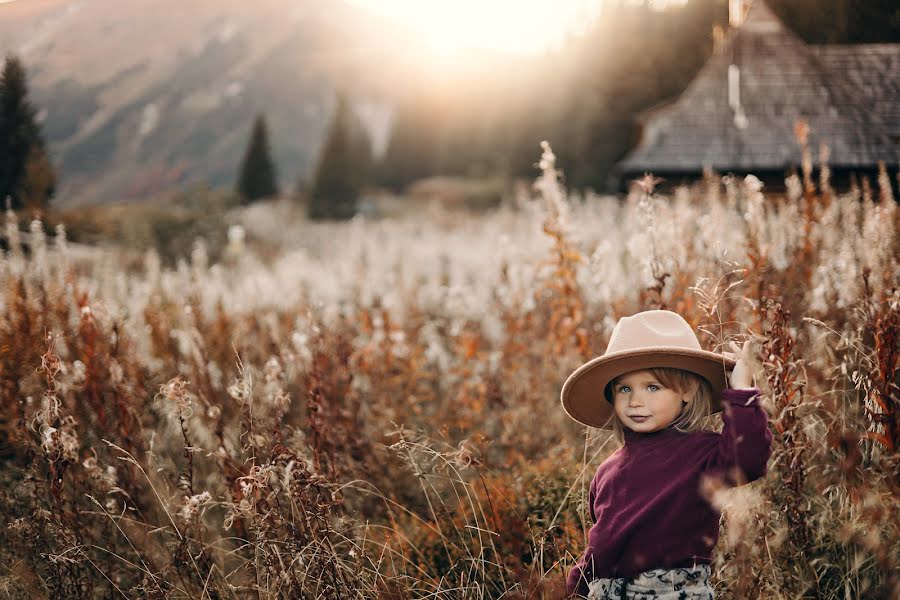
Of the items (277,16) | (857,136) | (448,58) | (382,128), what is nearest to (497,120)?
(448,58)

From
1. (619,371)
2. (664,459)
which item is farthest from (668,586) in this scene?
(619,371)

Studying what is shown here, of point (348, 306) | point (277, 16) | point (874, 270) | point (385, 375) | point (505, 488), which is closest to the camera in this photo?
point (505, 488)

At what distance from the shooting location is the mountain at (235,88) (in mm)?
73688

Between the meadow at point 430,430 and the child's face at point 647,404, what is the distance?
254 millimetres

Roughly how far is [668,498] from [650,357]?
0.39 m

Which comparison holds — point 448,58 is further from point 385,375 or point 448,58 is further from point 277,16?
point 277,16

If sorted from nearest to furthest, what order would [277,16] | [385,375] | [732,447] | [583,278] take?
[732,447] → [385,375] → [583,278] → [277,16]

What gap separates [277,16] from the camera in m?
128

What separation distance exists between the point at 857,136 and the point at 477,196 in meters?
29.5

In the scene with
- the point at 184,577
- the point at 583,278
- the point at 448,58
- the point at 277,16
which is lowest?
the point at 184,577

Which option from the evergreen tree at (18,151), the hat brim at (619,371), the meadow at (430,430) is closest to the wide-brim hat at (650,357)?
the hat brim at (619,371)

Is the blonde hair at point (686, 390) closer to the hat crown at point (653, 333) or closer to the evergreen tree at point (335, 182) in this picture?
the hat crown at point (653, 333)

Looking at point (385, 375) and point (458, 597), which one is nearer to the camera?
point (458, 597)

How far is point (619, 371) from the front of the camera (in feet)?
6.45
